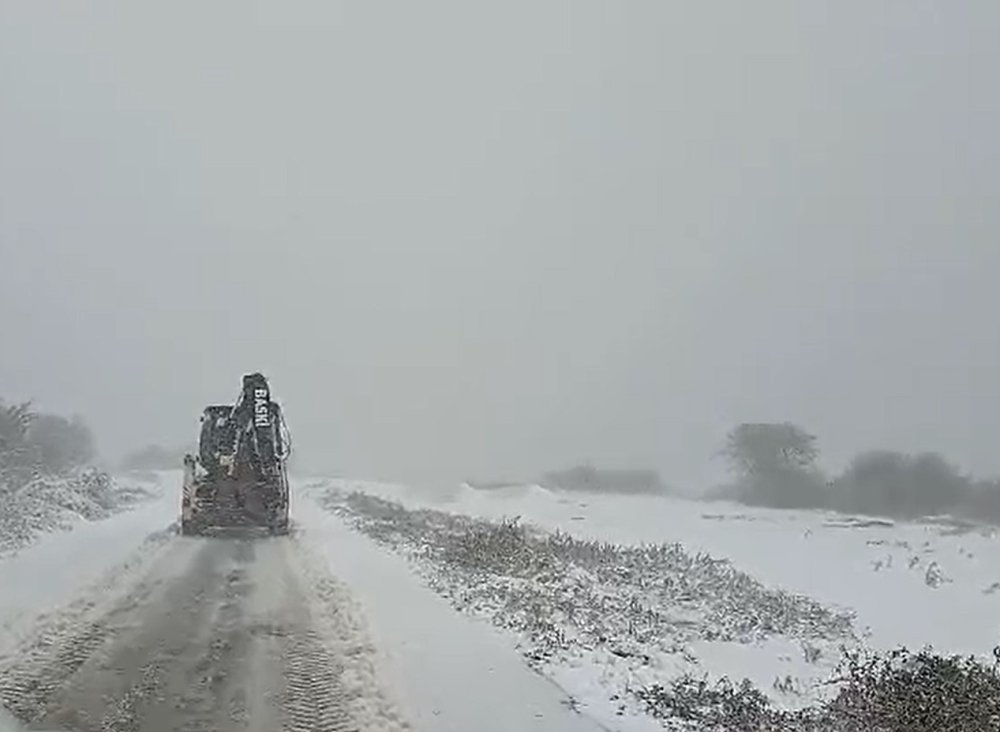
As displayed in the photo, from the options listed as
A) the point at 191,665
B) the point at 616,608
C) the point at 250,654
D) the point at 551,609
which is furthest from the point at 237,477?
the point at 191,665

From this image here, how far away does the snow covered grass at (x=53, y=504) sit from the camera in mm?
22516

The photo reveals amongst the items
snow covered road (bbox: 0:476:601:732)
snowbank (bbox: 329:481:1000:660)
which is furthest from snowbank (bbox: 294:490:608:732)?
snowbank (bbox: 329:481:1000:660)

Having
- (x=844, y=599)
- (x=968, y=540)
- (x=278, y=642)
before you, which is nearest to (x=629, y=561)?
(x=844, y=599)

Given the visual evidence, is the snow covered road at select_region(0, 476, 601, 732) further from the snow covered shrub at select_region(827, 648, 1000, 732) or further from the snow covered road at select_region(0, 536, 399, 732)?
the snow covered shrub at select_region(827, 648, 1000, 732)

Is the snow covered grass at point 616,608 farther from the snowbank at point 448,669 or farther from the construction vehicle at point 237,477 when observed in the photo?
the construction vehicle at point 237,477

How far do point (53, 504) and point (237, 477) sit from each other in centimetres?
568

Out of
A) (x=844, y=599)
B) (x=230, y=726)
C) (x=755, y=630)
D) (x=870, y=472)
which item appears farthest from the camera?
(x=870, y=472)

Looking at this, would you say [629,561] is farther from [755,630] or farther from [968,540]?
[968,540]

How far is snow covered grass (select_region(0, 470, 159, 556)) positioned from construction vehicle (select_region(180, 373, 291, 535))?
10.0ft

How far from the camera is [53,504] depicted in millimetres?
27875

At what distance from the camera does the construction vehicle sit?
83.0 feet

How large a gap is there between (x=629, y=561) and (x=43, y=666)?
45.6 ft

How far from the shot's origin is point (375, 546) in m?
23.1

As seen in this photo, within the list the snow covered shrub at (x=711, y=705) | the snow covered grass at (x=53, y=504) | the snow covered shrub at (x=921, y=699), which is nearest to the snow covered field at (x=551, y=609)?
the snow covered shrub at (x=711, y=705)
